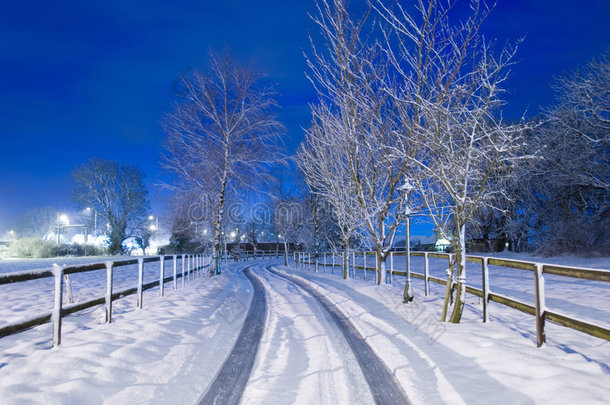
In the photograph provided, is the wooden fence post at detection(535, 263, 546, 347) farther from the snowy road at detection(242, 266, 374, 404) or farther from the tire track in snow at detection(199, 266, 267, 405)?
the tire track in snow at detection(199, 266, 267, 405)

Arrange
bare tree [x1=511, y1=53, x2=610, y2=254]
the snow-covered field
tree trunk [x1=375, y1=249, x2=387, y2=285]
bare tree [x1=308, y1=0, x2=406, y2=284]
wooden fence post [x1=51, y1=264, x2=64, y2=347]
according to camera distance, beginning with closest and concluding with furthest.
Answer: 1. the snow-covered field
2. wooden fence post [x1=51, y1=264, x2=64, y2=347]
3. bare tree [x1=308, y1=0, x2=406, y2=284]
4. tree trunk [x1=375, y1=249, x2=387, y2=285]
5. bare tree [x1=511, y1=53, x2=610, y2=254]

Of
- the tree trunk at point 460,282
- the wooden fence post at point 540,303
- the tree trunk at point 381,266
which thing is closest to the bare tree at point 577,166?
the tree trunk at point 381,266

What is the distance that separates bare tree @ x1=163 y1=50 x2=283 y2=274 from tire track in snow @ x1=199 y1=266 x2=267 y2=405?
12254 millimetres

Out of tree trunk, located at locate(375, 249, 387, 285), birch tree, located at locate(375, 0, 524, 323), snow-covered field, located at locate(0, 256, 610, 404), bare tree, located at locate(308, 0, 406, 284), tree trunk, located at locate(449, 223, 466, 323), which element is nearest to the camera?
snow-covered field, located at locate(0, 256, 610, 404)

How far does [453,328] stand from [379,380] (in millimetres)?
2476

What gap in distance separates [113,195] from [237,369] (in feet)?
116

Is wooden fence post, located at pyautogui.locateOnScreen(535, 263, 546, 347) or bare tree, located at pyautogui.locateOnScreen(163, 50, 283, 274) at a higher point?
bare tree, located at pyautogui.locateOnScreen(163, 50, 283, 274)

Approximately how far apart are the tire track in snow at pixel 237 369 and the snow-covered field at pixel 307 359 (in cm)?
11

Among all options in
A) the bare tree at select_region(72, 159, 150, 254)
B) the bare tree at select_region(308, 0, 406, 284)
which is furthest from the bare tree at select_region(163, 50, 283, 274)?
the bare tree at select_region(72, 159, 150, 254)

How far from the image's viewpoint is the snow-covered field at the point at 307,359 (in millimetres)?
3734

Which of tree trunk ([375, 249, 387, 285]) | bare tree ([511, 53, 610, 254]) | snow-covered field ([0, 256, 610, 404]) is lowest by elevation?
snow-covered field ([0, 256, 610, 404])

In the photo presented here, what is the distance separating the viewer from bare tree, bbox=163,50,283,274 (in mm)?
18578

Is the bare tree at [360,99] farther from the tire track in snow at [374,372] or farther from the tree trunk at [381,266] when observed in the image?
the tire track in snow at [374,372]

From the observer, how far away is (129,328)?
6.01m
